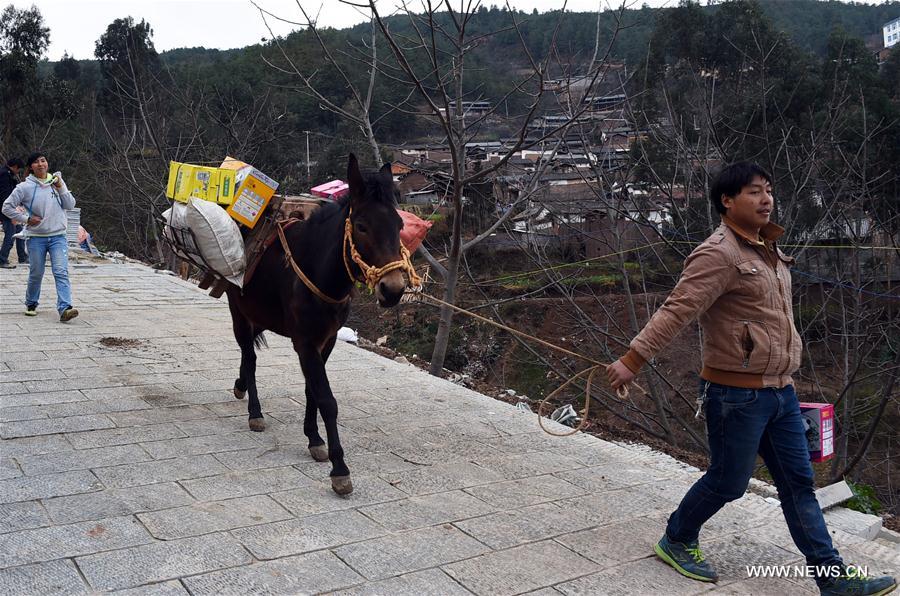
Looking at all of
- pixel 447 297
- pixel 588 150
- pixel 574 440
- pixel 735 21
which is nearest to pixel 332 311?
pixel 574 440

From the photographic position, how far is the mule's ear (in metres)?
4.25

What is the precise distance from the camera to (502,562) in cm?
362

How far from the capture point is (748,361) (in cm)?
331

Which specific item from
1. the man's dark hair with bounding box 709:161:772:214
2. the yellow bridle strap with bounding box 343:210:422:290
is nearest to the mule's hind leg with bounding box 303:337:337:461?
the yellow bridle strap with bounding box 343:210:422:290

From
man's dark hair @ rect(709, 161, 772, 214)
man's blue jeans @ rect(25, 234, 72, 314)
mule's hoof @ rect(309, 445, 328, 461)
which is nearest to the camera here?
man's dark hair @ rect(709, 161, 772, 214)

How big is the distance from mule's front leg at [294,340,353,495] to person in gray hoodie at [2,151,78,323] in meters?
5.39

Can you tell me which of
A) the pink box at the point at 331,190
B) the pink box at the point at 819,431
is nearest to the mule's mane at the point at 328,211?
the pink box at the point at 331,190

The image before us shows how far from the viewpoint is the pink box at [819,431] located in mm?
3828

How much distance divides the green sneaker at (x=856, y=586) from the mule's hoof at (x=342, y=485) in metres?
2.36

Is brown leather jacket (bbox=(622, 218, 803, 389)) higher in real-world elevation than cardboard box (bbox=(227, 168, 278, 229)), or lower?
lower

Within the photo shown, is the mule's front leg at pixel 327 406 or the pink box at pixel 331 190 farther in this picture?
the pink box at pixel 331 190

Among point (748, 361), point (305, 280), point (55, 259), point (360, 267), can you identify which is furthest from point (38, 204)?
point (748, 361)

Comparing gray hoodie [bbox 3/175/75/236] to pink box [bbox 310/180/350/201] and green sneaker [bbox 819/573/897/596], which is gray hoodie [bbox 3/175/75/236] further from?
green sneaker [bbox 819/573/897/596]

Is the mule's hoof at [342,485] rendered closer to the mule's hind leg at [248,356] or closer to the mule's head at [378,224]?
the mule's head at [378,224]
